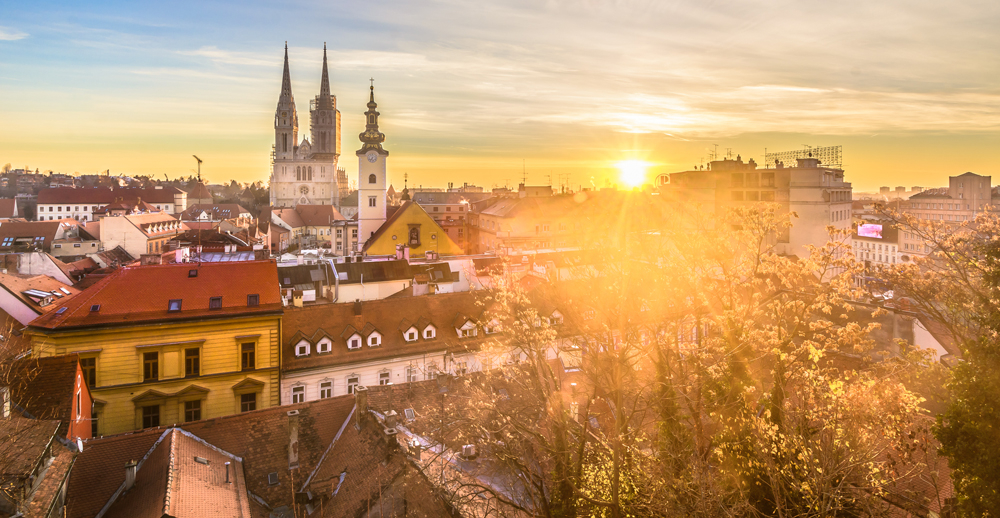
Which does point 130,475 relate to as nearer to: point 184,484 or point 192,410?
point 184,484

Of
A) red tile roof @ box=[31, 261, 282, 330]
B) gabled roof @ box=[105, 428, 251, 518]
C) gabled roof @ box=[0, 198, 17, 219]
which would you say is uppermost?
gabled roof @ box=[0, 198, 17, 219]

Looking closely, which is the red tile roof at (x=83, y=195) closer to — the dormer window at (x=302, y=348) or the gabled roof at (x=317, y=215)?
the gabled roof at (x=317, y=215)

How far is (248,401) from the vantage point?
24.4m

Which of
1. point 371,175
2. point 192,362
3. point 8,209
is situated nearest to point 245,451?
point 192,362

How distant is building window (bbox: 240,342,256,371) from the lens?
24516mm

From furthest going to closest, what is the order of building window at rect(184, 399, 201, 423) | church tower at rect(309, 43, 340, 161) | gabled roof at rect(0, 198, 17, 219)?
1. church tower at rect(309, 43, 340, 161)
2. gabled roof at rect(0, 198, 17, 219)
3. building window at rect(184, 399, 201, 423)

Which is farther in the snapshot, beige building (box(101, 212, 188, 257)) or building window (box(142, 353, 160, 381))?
beige building (box(101, 212, 188, 257))

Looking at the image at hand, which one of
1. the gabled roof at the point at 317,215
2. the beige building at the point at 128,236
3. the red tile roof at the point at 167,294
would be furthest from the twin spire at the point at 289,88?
the red tile roof at the point at 167,294

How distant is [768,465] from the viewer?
1078 centimetres

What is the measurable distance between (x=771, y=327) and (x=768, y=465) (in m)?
5.25

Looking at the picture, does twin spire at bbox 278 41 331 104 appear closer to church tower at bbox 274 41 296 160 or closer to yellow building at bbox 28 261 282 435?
church tower at bbox 274 41 296 160

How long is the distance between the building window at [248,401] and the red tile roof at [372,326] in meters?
1.71

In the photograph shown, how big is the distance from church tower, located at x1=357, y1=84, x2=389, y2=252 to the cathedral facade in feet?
297

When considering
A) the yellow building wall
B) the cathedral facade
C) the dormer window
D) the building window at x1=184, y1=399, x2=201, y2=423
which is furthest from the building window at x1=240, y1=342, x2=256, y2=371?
the cathedral facade
